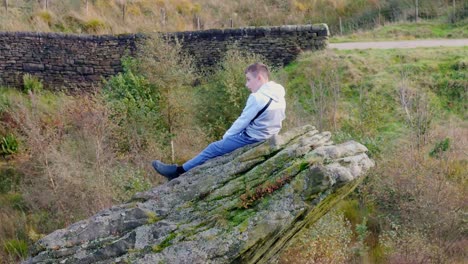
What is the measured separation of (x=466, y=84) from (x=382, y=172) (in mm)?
6094

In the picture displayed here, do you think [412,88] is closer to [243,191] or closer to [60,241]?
[243,191]

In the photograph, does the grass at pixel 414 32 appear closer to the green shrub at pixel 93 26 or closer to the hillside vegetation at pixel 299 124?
the hillside vegetation at pixel 299 124

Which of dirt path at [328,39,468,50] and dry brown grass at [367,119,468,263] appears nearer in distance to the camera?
dry brown grass at [367,119,468,263]

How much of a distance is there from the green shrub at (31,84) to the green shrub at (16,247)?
9.26 metres

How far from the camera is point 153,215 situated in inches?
306

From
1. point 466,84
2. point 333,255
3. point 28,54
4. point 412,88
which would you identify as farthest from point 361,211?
point 28,54

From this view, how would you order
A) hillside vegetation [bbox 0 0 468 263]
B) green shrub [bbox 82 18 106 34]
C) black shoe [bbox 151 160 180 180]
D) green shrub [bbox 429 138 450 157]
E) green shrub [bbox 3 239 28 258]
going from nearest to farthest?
black shoe [bbox 151 160 180 180], hillside vegetation [bbox 0 0 468 263], green shrub [bbox 429 138 450 157], green shrub [bbox 3 239 28 258], green shrub [bbox 82 18 106 34]

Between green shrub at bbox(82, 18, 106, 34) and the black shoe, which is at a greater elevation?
green shrub at bbox(82, 18, 106, 34)

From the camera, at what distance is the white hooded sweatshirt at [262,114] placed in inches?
314

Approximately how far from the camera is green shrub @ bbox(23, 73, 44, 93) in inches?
1019

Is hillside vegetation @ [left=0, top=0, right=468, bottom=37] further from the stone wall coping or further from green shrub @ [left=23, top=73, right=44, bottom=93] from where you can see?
green shrub @ [left=23, top=73, right=44, bottom=93]

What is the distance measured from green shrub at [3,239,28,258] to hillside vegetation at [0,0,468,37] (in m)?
12.5

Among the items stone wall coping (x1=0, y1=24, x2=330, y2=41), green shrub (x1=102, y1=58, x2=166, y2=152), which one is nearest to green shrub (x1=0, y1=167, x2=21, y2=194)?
green shrub (x1=102, y1=58, x2=166, y2=152)

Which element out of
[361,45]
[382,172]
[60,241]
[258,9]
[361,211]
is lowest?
[361,211]
